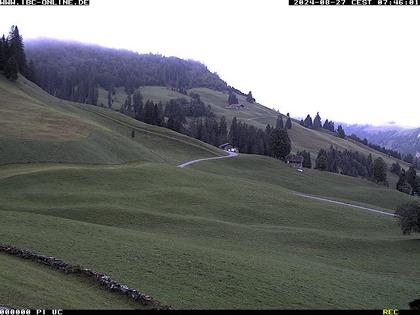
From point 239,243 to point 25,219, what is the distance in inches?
863

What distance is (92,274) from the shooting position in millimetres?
25688

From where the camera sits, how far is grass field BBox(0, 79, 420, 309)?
26828 mm

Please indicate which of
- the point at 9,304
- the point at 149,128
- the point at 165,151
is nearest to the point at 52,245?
the point at 9,304

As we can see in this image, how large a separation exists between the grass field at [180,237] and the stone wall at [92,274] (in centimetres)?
86

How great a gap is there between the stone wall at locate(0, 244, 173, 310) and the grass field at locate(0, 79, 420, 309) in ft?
2.82

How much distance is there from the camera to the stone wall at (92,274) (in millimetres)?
22875

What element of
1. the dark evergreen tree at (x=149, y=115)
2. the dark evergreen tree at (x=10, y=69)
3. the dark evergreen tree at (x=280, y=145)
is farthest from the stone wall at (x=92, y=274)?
the dark evergreen tree at (x=149, y=115)

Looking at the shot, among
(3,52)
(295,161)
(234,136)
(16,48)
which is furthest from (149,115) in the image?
(295,161)

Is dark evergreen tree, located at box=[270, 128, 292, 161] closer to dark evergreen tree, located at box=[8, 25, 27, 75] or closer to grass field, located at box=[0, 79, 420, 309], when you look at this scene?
grass field, located at box=[0, 79, 420, 309]

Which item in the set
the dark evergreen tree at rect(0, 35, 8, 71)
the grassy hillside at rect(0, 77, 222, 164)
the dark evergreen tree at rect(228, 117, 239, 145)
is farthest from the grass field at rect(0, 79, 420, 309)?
the dark evergreen tree at rect(228, 117, 239, 145)

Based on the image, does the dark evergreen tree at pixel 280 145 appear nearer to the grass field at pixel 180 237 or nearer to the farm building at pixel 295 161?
the farm building at pixel 295 161

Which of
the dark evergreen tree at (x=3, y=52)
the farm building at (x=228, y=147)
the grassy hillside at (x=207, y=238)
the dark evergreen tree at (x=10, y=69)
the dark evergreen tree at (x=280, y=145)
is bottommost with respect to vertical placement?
the grassy hillside at (x=207, y=238)

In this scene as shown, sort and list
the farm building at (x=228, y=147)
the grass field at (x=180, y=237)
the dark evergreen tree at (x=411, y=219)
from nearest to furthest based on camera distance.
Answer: the grass field at (x=180, y=237), the dark evergreen tree at (x=411, y=219), the farm building at (x=228, y=147)

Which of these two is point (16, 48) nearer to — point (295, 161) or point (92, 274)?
point (295, 161)
